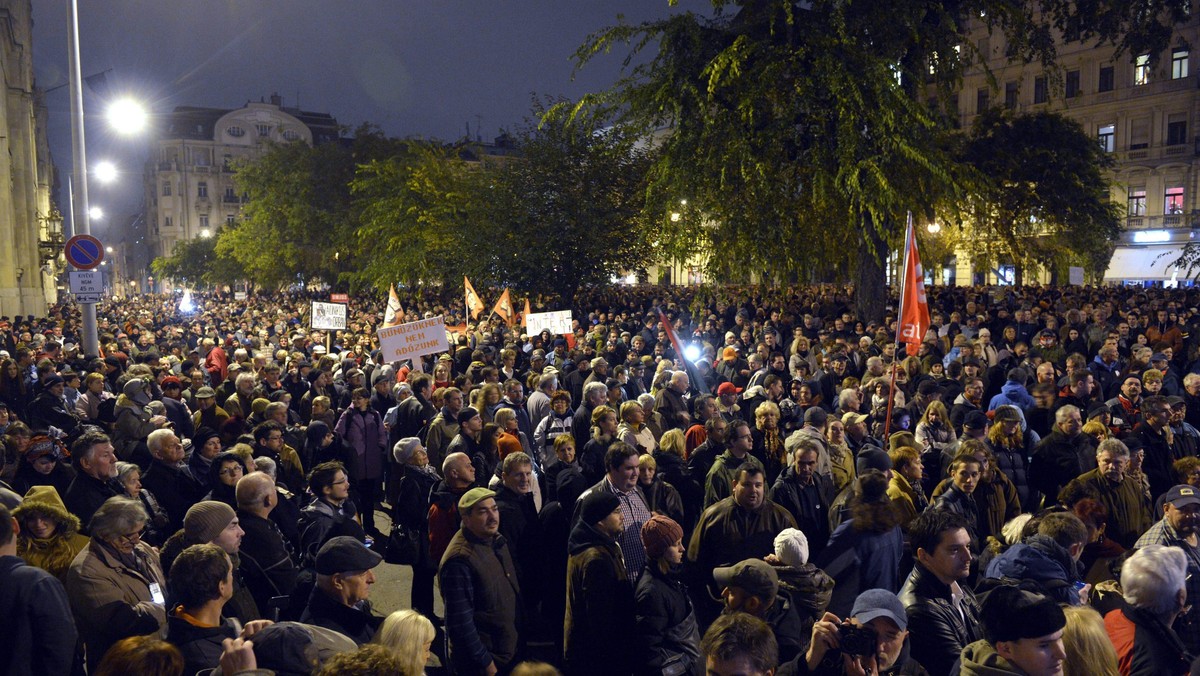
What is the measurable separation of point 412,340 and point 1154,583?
9.18 m

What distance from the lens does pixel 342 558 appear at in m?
3.99

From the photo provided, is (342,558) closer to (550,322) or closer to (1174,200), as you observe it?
(550,322)

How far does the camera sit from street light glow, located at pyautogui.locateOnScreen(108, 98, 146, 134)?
60.3 feet

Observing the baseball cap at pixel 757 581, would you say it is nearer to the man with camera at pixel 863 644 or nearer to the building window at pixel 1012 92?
the man with camera at pixel 863 644

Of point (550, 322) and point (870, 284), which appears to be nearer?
point (550, 322)

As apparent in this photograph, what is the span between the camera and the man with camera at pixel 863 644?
3230 millimetres

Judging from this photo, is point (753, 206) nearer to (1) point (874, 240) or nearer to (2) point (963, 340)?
(1) point (874, 240)

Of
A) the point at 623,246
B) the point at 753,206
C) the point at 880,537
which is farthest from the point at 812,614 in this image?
the point at 623,246

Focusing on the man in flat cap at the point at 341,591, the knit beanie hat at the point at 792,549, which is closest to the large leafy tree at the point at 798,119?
the knit beanie hat at the point at 792,549

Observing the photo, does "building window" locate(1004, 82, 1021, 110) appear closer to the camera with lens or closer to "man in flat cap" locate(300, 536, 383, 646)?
the camera with lens

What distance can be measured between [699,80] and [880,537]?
13328 millimetres

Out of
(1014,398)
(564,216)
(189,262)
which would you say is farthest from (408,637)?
(189,262)

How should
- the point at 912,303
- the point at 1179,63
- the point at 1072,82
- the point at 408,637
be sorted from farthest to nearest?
the point at 1072,82 → the point at 1179,63 → the point at 912,303 → the point at 408,637

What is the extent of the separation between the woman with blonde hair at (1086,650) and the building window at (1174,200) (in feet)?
176
